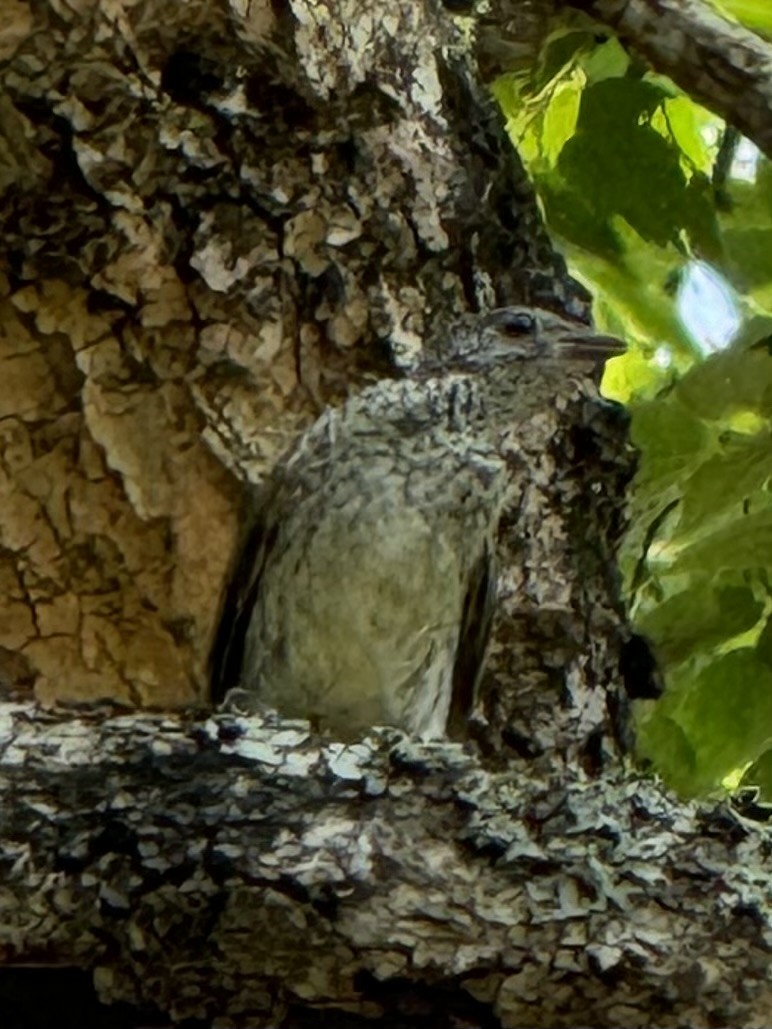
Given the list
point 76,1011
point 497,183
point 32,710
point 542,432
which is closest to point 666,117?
point 497,183

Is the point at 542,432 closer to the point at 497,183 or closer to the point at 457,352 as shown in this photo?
the point at 457,352

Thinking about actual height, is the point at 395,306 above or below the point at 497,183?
below

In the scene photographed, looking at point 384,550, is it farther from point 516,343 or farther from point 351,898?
point 351,898

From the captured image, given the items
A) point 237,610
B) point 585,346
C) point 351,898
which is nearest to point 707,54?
point 585,346

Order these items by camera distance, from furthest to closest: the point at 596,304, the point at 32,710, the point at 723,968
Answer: the point at 596,304 < the point at 32,710 < the point at 723,968

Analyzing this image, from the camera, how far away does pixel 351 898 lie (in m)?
1.21

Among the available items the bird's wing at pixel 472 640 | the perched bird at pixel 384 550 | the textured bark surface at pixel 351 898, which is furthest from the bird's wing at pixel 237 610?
the textured bark surface at pixel 351 898

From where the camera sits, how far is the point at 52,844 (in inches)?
48.5

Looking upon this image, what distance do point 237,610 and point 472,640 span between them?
8.6 inches

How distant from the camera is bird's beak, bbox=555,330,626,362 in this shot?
1798 mm

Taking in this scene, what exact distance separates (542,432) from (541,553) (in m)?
0.11

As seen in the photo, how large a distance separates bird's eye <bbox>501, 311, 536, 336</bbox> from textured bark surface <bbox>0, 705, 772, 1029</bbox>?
598mm

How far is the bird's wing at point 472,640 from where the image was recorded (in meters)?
1.79

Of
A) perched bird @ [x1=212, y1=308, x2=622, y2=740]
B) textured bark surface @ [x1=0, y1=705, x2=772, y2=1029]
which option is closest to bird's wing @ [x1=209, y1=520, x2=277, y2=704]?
perched bird @ [x1=212, y1=308, x2=622, y2=740]
